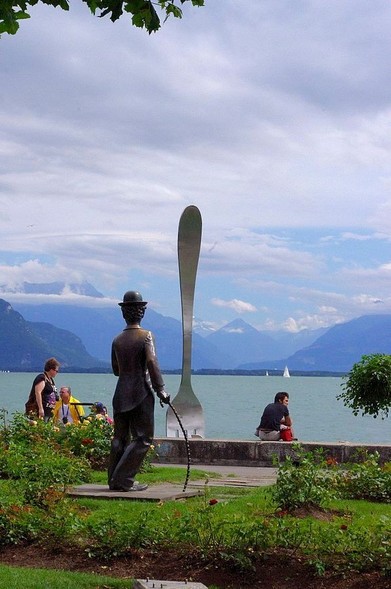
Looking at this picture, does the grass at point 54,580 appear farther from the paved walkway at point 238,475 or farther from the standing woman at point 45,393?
the standing woman at point 45,393

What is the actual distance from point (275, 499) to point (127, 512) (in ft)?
4.77

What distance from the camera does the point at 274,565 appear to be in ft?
27.2

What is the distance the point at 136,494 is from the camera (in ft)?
38.7

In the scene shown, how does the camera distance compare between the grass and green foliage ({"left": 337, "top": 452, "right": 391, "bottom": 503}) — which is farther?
green foliage ({"left": 337, "top": 452, "right": 391, "bottom": 503})

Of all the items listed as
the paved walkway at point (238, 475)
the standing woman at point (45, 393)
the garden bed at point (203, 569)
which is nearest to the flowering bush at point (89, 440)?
the standing woman at point (45, 393)

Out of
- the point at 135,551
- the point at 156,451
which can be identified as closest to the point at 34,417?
the point at 156,451

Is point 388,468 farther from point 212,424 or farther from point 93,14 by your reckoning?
point 212,424

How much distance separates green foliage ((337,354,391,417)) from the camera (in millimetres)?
18953

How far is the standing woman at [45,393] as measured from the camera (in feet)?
54.9

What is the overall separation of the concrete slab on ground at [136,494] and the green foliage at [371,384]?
7180mm

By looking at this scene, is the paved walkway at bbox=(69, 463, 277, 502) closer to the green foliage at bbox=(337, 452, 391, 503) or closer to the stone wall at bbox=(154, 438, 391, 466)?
the stone wall at bbox=(154, 438, 391, 466)

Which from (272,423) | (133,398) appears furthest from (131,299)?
(272,423)

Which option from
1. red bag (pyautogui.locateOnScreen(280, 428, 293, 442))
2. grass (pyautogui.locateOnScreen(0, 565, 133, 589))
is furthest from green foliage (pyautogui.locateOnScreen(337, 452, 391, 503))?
red bag (pyautogui.locateOnScreen(280, 428, 293, 442))

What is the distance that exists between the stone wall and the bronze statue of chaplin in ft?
15.6
